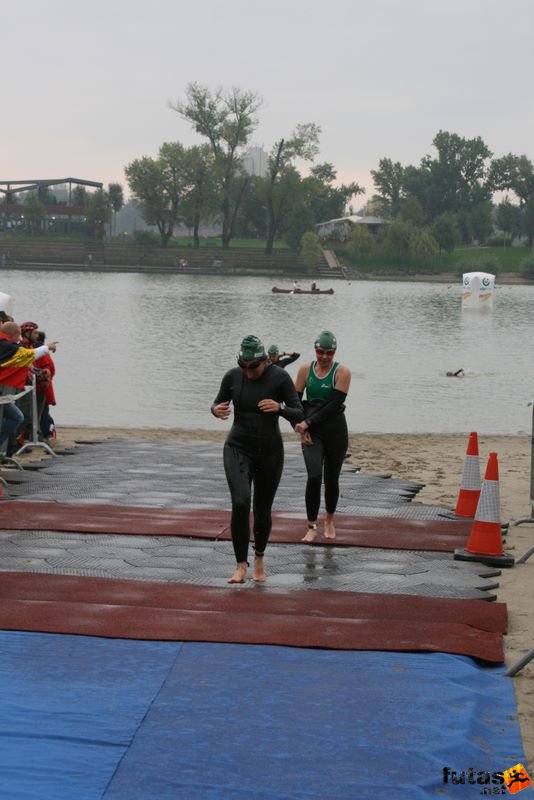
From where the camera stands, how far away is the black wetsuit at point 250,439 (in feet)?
26.2

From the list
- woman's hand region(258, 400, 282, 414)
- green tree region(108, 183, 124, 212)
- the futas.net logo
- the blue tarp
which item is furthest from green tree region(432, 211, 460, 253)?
the futas.net logo

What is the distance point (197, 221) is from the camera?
138m

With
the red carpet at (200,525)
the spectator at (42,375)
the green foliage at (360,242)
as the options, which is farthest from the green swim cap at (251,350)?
the green foliage at (360,242)

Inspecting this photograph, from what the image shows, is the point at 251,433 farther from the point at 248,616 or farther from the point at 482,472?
the point at 482,472

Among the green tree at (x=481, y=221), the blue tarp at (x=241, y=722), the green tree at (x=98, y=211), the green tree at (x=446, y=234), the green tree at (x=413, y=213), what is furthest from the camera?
the green tree at (x=481, y=221)

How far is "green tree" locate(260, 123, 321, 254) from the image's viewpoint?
13538 cm

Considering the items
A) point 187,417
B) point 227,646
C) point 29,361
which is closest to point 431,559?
point 227,646

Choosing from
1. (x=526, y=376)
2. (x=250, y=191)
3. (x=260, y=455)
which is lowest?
(x=526, y=376)

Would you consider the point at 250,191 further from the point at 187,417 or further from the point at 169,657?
the point at 169,657

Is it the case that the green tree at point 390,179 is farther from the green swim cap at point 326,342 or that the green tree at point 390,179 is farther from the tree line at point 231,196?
the green swim cap at point 326,342

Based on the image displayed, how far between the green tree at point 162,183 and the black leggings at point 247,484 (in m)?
131

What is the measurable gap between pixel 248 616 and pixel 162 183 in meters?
135

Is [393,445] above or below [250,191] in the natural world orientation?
below

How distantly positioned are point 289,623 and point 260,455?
152 centimetres
